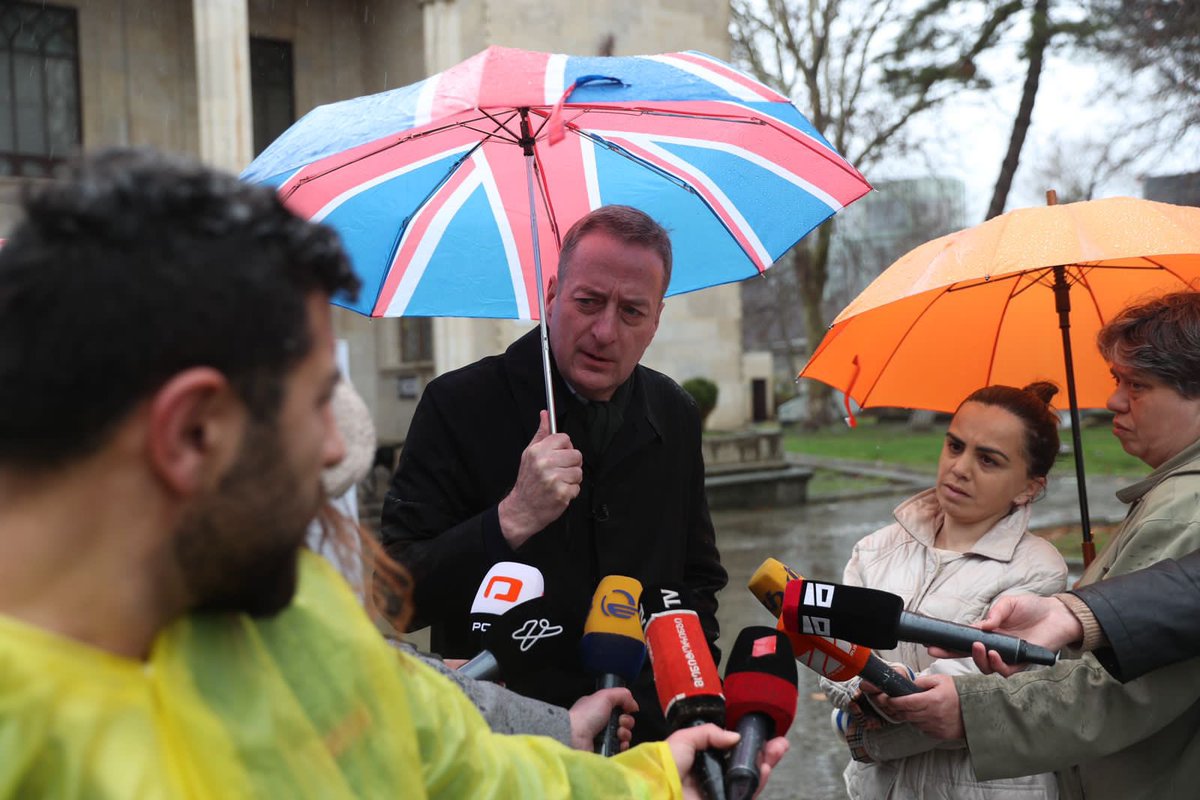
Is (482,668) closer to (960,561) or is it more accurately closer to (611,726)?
(611,726)

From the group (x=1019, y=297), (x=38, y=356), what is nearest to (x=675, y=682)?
(x=38, y=356)

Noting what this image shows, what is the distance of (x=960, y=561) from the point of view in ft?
9.36

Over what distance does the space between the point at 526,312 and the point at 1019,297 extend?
1.55 m

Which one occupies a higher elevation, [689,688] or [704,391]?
[689,688]

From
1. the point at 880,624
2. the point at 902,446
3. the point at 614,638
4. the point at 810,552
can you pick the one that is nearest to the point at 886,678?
the point at 880,624

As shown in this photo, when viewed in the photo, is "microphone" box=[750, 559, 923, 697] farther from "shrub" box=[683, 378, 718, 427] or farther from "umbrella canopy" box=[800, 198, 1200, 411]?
"shrub" box=[683, 378, 718, 427]

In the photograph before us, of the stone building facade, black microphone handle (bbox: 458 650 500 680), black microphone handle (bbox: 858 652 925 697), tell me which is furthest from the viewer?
the stone building facade

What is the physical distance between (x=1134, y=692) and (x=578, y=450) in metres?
1.32

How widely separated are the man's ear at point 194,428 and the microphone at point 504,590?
4.23ft

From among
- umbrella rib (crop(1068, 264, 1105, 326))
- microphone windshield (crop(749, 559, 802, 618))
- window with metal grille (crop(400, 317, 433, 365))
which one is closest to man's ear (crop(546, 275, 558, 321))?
microphone windshield (crop(749, 559, 802, 618))

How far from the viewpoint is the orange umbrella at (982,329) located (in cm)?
303

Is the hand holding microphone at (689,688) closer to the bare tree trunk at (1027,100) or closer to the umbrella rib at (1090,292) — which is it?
the umbrella rib at (1090,292)

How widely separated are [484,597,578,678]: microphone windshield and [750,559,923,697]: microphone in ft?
1.64

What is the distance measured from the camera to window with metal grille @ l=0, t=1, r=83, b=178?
1371 centimetres
